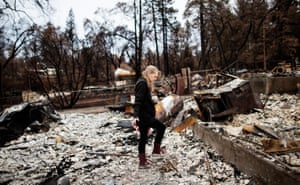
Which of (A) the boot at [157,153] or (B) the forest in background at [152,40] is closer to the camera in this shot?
(A) the boot at [157,153]

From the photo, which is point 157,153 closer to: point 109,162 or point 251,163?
point 109,162

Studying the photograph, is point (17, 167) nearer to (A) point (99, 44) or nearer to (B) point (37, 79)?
(B) point (37, 79)

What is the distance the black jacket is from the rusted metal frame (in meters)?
1.28

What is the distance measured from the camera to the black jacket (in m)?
3.45

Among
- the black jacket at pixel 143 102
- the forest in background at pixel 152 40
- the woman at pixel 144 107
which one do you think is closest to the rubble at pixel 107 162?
the woman at pixel 144 107

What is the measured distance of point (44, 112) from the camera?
8.04m

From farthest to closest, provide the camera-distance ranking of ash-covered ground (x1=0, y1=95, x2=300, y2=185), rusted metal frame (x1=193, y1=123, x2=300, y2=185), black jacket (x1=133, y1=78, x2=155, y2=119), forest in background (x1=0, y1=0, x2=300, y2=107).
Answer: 1. forest in background (x1=0, y1=0, x2=300, y2=107)
2. black jacket (x1=133, y1=78, x2=155, y2=119)
3. ash-covered ground (x1=0, y1=95, x2=300, y2=185)
4. rusted metal frame (x1=193, y1=123, x2=300, y2=185)

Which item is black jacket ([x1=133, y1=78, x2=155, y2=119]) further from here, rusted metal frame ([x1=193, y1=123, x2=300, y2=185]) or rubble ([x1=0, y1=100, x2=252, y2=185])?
rusted metal frame ([x1=193, y1=123, x2=300, y2=185])

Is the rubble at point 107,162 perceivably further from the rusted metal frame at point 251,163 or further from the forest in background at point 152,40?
the forest in background at point 152,40

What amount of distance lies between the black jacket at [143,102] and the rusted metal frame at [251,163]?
128cm

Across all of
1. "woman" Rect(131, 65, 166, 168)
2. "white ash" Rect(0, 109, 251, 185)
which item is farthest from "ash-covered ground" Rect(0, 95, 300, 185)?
"woman" Rect(131, 65, 166, 168)

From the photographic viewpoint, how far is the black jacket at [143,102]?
3453mm

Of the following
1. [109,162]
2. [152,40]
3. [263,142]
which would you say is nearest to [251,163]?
[263,142]

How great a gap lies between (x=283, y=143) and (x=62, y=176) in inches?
129
